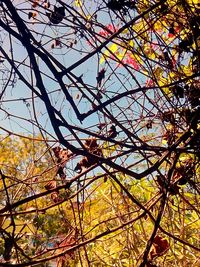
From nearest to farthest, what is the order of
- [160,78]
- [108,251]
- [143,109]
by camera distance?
[143,109] → [160,78] → [108,251]

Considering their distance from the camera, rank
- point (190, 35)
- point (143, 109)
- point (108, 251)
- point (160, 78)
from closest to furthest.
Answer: point (190, 35) < point (143, 109) < point (160, 78) < point (108, 251)

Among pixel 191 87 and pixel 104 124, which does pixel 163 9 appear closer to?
pixel 191 87

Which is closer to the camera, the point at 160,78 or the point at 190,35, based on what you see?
the point at 190,35

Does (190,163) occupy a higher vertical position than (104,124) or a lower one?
lower

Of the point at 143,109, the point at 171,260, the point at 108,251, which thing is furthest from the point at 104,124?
the point at 108,251

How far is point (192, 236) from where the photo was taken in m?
2.05

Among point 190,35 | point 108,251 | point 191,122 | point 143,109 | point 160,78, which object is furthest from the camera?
point 108,251

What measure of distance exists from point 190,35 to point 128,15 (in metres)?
0.20

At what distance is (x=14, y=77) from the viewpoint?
3.61 ft

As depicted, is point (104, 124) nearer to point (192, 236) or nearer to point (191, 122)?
point (191, 122)

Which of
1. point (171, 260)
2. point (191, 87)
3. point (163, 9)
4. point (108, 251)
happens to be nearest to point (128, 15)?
point (163, 9)

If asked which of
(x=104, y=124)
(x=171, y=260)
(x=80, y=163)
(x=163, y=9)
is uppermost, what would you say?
(x=163, y=9)

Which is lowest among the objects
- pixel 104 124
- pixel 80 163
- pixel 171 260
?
pixel 171 260

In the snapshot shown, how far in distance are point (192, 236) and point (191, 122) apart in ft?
3.90
